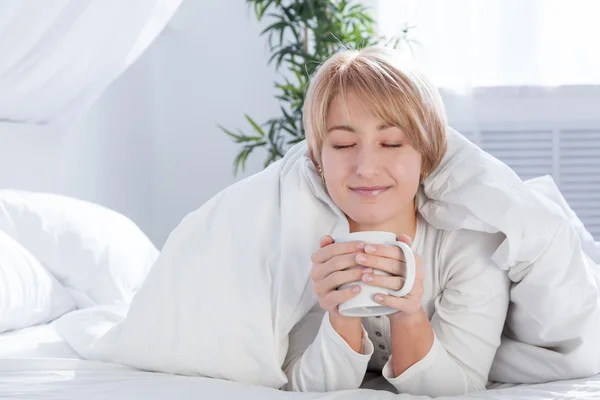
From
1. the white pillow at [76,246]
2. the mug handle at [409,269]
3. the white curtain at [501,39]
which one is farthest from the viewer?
the white curtain at [501,39]

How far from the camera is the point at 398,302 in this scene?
38.0 inches

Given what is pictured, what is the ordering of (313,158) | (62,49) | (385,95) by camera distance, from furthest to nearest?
(62,49) < (313,158) < (385,95)

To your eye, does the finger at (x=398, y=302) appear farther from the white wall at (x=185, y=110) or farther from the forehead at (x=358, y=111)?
the white wall at (x=185, y=110)

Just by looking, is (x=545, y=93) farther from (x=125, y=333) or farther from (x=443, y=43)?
(x=125, y=333)

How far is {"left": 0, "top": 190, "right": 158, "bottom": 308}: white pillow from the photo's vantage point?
180cm

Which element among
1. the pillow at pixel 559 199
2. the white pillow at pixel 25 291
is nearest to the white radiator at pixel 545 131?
the pillow at pixel 559 199

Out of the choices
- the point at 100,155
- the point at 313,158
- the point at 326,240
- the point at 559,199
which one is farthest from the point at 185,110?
the point at 326,240

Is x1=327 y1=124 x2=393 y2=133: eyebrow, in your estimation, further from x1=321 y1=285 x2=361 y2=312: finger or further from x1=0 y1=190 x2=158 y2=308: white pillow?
x1=0 y1=190 x2=158 y2=308: white pillow

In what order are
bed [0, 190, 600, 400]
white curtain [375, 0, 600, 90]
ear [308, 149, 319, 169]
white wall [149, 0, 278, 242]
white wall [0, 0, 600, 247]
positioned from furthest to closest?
1. white wall [149, 0, 278, 242]
2. white wall [0, 0, 600, 247]
3. white curtain [375, 0, 600, 90]
4. ear [308, 149, 319, 169]
5. bed [0, 190, 600, 400]

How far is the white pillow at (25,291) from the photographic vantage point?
5.24 ft

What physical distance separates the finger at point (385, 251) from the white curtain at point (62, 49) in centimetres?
109

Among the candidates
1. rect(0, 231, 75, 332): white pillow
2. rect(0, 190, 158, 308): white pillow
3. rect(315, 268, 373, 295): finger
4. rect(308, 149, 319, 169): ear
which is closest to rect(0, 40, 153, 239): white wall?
rect(0, 190, 158, 308): white pillow

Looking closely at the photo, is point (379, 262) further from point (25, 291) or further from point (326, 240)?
point (25, 291)

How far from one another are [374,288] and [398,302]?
0.03 meters
